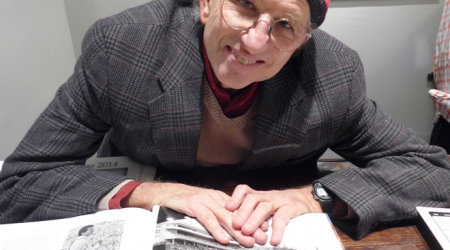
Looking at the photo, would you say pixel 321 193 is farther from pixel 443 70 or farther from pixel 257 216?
pixel 443 70

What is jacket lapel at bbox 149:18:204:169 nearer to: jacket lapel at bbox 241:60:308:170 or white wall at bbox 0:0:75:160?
jacket lapel at bbox 241:60:308:170

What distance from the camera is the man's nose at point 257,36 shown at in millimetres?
676

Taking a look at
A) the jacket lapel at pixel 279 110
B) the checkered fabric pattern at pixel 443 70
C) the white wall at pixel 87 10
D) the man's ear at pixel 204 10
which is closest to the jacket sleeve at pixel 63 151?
the man's ear at pixel 204 10

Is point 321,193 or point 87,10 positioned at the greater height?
point 87,10

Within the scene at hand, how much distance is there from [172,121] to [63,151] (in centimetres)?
26

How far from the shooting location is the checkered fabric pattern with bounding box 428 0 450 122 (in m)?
1.32

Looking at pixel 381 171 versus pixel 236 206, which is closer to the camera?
pixel 236 206

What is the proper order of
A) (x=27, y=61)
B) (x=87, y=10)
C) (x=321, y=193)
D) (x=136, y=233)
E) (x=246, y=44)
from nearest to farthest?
(x=136, y=233) < (x=246, y=44) < (x=321, y=193) < (x=27, y=61) < (x=87, y=10)

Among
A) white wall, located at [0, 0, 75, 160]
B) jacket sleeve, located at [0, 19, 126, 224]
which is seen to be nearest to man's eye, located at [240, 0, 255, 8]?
jacket sleeve, located at [0, 19, 126, 224]

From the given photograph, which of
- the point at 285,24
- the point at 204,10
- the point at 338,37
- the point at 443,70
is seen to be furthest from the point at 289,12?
the point at 338,37

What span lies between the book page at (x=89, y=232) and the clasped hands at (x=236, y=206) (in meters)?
0.09

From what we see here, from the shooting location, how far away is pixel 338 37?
175 centimetres

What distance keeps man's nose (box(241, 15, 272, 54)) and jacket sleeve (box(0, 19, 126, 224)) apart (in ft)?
1.04

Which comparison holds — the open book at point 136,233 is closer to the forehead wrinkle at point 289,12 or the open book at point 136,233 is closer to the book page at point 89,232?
the book page at point 89,232
